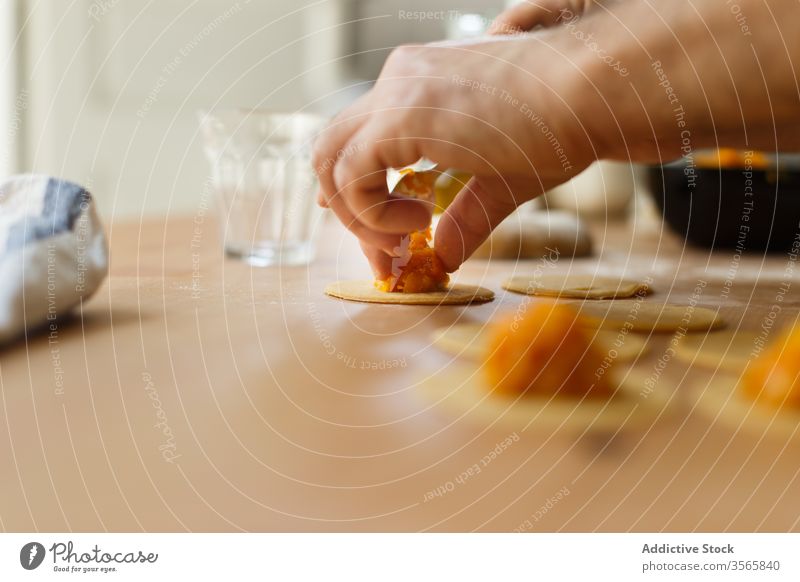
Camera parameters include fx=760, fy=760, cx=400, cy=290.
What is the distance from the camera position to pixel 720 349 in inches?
17.1

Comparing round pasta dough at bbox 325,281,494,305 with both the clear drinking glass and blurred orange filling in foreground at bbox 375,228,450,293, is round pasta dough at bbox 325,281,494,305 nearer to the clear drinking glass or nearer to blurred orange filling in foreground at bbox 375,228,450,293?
blurred orange filling in foreground at bbox 375,228,450,293

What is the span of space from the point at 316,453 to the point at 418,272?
0.29 metres

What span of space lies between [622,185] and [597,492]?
4.44 ft

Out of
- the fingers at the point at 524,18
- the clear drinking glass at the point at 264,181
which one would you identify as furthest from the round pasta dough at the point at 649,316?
the clear drinking glass at the point at 264,181

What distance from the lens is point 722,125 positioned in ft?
1.59

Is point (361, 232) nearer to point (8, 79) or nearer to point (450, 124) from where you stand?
point (450, 124)

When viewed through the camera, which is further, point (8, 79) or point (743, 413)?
point (8, 79)

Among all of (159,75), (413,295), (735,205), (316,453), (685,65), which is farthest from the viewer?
(159,75)

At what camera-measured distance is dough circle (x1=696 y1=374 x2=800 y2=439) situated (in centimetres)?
31

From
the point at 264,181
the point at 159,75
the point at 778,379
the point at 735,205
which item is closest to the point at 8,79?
the point at 264,181

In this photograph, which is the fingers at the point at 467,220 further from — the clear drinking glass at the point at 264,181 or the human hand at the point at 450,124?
the clear drinking glass at the point at 264,181

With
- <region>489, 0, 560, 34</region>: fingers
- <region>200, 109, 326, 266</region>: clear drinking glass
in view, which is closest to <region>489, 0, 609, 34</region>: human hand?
<region>489, 0, 560, 34</region>: fingers

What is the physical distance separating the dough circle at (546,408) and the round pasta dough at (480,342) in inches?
1.7

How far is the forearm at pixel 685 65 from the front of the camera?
41cm
